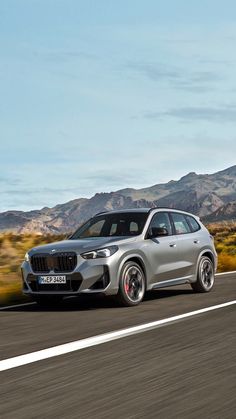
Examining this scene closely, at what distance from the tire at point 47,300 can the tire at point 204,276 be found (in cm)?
268

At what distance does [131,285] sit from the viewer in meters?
12.1

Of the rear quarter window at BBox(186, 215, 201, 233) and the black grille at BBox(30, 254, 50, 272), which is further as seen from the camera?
the rear quarter window at BBox(186, 215, 201, 233)

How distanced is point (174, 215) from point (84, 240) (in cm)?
225

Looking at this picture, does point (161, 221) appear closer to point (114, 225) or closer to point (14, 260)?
point (114, 225)

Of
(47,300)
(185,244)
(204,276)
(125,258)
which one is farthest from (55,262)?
(204,276)

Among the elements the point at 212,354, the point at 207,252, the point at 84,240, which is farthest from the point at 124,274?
the point at 212,354

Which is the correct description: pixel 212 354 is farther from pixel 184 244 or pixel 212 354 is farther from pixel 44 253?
pixel 184 244

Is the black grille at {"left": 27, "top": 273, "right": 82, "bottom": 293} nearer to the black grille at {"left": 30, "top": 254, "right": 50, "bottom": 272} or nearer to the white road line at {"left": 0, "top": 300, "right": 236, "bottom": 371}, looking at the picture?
the black grille at {"left": 30, "top": 254, "right": 50, "bottom": 272}

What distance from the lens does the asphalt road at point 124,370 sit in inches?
206

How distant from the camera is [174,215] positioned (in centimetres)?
1408

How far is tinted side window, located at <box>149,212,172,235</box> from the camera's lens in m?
13.4

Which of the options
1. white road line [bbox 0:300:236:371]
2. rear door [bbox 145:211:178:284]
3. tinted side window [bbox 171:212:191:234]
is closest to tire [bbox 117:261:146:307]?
rear door [bbox 145:211:178:284]

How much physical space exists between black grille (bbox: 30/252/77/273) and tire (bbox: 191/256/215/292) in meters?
3.11

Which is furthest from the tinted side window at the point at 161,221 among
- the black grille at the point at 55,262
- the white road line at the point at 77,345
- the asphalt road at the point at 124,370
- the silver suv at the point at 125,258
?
the white road line at the point at 77,345
